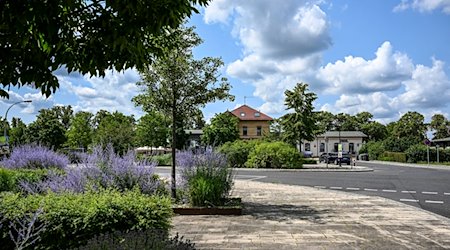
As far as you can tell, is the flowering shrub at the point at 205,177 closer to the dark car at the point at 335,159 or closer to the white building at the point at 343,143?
the dark car at the point at 335,159

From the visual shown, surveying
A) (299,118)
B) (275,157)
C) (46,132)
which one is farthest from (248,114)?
(275,157)

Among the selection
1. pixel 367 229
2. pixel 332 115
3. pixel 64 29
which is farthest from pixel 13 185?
pixel 332 115

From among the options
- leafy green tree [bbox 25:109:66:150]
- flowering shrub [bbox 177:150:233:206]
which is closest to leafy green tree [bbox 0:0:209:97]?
flowering shrub [bbox 177:150:233:206]

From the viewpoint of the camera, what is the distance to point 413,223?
819 centimetres

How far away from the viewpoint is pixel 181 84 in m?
11.2

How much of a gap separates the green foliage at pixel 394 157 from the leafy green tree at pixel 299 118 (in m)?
17.1

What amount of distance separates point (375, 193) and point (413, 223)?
6.66 metres

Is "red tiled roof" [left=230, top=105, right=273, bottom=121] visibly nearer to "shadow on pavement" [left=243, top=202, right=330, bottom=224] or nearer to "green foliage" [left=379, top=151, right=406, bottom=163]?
"green foliage" [left=379, top=151, right=406, bottom=163]

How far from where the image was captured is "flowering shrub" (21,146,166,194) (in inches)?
312

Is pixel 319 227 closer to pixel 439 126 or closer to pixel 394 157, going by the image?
pixel 394 157

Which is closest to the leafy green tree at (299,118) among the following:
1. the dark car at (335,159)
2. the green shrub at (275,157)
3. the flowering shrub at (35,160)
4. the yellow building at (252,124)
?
the dark car at (335,159)

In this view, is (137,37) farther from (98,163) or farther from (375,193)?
(375,193)

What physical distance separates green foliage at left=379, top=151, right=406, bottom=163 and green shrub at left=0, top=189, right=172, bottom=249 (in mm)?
52599

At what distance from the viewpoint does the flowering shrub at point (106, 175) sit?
26.0ft
